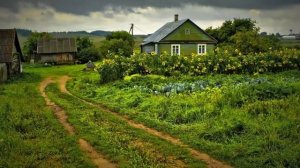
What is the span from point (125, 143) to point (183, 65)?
18.9m

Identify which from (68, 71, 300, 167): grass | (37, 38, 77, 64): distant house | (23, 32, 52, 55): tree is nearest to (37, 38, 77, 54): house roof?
(37, 38, 77, 64): distant house

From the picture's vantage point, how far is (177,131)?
1270 cm

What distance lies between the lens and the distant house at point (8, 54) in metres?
33.5

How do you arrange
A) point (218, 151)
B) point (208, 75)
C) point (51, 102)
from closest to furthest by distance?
point (218, 151) → point (51, 102) → point (208, 75)

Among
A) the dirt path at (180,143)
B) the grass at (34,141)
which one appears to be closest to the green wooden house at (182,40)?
the grass at (34,141)

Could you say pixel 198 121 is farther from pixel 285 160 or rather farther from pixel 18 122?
pixel 18 122

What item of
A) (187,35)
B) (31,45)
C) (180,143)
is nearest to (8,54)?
(187,35)

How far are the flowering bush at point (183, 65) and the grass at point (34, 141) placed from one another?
12.5 m

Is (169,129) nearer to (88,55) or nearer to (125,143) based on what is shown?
(125,143)

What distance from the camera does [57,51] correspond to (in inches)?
2335

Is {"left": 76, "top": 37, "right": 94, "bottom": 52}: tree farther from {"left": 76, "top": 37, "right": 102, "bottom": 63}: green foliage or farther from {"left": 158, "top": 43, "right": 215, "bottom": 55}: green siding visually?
{"left": 158, "top": 43, "right": 215, "bottom": 55}: green siding

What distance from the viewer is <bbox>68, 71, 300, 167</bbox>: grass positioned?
1006 cm

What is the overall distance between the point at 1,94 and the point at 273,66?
21313mm

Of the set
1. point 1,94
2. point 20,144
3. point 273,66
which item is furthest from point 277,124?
point 273,66
